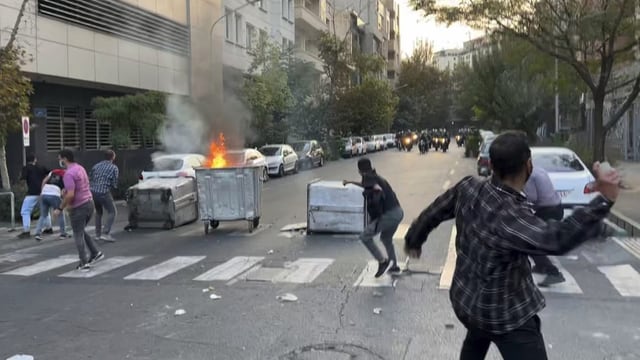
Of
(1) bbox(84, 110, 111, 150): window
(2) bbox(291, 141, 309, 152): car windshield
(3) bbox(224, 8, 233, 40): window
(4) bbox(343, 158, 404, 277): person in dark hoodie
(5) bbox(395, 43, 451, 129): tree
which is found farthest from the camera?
(5) bbox(395, 43, 451, 129): tree

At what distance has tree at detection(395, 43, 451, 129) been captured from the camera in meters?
82.8

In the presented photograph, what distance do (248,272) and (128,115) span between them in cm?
1283

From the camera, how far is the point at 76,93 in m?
21.9

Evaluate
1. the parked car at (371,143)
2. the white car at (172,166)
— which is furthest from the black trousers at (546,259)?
the parked car at (371,143)

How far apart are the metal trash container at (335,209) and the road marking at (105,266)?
3.18m

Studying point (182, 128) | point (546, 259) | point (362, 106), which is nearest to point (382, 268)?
point (546, 259)

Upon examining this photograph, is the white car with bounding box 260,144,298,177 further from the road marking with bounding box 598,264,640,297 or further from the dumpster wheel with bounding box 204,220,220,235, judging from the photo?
the road marking with bounding box 598,264,640,297

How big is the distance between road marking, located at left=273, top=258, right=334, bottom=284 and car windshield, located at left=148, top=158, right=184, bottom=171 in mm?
8070

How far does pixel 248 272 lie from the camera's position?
27.6 ft

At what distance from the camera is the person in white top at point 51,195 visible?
1164cm

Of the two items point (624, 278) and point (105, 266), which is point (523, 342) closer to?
point (624, 278)

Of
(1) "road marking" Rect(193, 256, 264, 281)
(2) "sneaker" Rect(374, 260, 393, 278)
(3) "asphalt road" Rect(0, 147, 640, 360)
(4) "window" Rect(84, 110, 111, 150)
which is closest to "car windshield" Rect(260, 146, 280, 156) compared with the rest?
(4) "window" Rect(84, 110, 111, 150)

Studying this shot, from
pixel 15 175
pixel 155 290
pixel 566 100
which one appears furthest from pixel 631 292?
pixel 566 100

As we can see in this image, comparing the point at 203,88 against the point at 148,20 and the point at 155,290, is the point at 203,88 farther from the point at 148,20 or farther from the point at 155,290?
the point at 155,290
